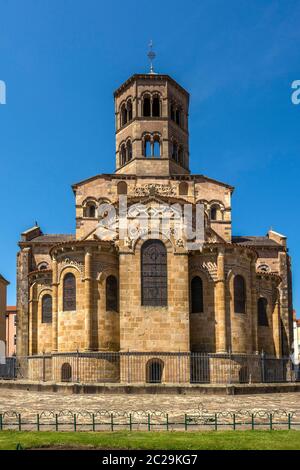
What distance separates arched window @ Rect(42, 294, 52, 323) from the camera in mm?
38719

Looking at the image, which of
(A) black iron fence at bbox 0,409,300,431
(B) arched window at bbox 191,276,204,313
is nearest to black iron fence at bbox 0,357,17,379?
(B) arched window at bbox 191,276,204,313

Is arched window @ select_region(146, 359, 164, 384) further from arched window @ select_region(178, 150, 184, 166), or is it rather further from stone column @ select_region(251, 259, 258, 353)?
arched window @ select_region(178, 150, 184, 166)

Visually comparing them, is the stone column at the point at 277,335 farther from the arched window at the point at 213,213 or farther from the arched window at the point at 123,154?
the arched window at the point at 123,154

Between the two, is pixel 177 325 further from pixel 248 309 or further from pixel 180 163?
pixel 180 163

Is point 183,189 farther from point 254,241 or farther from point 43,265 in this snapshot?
point 43,265

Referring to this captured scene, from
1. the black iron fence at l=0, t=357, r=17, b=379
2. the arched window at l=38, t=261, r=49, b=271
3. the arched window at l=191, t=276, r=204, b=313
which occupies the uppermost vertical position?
the arched window at l=38, t=261, r=49, b=271

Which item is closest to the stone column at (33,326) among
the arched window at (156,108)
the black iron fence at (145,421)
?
the arched window at (156,108)

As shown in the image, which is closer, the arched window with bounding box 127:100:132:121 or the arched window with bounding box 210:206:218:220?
the arched window with bounding box 127:100:132:121

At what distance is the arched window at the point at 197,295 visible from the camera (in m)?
33.5

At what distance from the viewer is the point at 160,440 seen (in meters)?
13.8

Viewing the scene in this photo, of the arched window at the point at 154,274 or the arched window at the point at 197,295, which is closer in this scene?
the arched window at the point at 154,274

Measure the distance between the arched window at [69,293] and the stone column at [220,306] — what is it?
8341 millimetres

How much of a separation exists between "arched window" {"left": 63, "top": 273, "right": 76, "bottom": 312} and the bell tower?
13.7 m

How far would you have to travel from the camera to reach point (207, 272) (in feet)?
110
